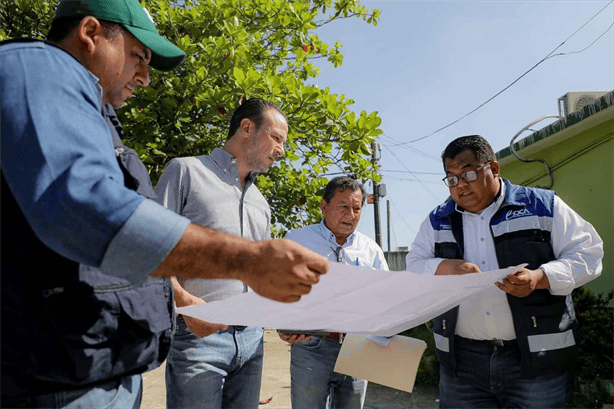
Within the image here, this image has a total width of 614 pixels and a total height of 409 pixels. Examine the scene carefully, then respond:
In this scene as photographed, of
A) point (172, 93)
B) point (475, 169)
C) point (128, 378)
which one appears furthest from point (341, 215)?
point (172, 93)

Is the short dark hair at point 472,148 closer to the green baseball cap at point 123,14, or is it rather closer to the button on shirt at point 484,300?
the button on shirt at point 484,300

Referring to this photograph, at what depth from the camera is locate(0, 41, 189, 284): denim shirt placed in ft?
3.16

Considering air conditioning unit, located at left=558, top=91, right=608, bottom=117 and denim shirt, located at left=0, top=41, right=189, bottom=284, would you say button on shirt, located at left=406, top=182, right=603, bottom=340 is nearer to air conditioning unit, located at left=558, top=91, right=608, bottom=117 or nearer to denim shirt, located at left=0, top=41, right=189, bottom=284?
denim shirt, located at left=0, top=41, right=189, bottom=284

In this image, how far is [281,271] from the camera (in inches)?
41.0

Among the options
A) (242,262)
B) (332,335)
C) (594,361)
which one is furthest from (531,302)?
(594,361)

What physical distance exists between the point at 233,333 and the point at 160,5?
14.9ft

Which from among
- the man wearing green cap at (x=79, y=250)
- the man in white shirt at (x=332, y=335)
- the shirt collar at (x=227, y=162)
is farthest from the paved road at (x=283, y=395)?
the man wearing green cap at (x=79, y=250)

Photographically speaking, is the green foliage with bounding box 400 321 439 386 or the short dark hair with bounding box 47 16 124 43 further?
the green foliage with bounding box 400 321 439 386

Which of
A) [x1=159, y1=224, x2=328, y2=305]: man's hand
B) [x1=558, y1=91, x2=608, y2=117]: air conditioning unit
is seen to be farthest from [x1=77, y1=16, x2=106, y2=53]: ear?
[x1=558, y1=91, x2=608, y2=117]: air conditioning unit

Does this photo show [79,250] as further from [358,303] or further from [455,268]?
[455,268]

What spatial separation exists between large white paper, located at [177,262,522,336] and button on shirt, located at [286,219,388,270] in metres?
1.29

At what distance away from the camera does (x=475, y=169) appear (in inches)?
103

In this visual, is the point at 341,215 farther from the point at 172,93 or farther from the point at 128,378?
the point at 172,93

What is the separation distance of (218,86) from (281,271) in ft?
16.0
